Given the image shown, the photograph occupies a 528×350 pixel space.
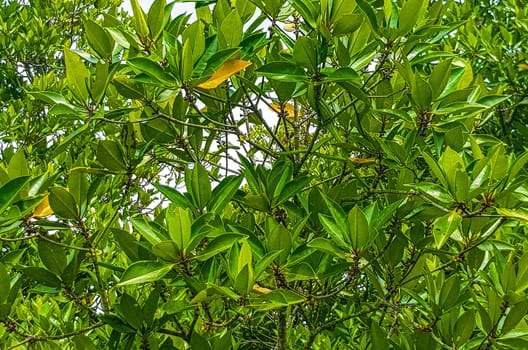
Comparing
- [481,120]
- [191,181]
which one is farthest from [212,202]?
[481,120]

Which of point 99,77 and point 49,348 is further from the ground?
point 99,77

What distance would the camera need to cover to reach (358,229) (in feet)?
4.36

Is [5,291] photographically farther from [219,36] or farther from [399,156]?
[399,156]

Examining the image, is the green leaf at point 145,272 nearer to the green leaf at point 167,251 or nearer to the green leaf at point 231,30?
the green leaf at point 167,251

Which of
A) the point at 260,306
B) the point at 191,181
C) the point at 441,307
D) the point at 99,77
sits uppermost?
the point at 99,77

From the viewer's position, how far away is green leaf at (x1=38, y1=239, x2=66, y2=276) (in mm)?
1516

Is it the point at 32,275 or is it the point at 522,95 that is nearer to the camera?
the point at 32,275

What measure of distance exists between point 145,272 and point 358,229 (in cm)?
49

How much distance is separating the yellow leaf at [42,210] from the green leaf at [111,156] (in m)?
0.19

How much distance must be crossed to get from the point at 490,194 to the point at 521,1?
3848 millimetres

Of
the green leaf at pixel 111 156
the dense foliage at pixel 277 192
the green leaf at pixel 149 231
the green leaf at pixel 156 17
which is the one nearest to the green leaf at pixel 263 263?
the dense foliage at pixel 277 192

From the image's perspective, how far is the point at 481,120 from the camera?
2.08 metres

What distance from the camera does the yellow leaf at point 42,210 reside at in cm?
152

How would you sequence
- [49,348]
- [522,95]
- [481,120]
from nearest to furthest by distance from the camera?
[49,348], [481,120], [522,95]
